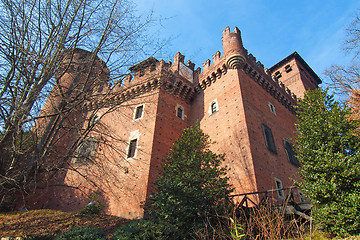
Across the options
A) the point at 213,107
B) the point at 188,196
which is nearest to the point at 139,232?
the point at 188,196

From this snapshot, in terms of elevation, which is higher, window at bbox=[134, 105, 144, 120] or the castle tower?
the castle tower

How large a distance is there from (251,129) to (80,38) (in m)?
9.70

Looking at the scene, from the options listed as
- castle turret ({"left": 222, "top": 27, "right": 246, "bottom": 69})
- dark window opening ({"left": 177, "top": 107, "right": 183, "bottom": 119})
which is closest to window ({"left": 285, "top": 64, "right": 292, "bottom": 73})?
castle turret ({"left": 222, "top": 27, "right": 246, "bottom": 69})

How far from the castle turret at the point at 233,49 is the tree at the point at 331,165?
7.26 metres

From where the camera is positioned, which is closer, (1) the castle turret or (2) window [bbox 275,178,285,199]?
(2) window [bbox 275,178,285,199]

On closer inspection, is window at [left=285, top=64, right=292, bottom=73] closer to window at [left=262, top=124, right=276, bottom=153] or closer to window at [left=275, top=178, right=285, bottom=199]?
window at [left=262, top=124, right=276, bottom=153]

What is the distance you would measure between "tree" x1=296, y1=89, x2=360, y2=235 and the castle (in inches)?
123

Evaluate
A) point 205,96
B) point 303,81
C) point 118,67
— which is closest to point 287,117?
point 205,96

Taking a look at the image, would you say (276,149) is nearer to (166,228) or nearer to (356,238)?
(356,238)

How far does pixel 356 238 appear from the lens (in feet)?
20.1

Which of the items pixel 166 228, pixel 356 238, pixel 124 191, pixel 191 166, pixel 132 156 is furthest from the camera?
pixel 132 156

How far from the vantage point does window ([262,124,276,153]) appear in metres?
13.4

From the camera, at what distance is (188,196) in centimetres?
805

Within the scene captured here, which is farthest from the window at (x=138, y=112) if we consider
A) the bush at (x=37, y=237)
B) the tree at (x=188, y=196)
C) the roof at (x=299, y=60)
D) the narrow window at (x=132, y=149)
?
the roof at (x=299, y=60)
